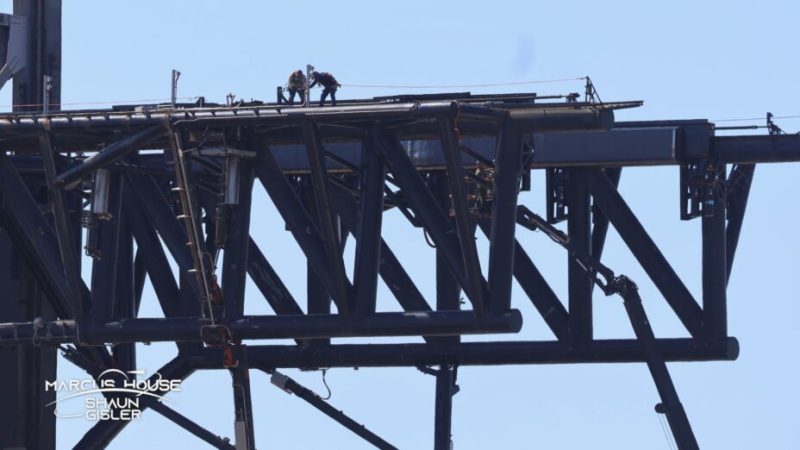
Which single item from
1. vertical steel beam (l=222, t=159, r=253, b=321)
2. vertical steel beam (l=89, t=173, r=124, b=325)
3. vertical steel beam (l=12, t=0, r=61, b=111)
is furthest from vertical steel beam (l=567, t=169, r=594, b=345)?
vertical steel beam (l=12, t=0, r=61, b=111)

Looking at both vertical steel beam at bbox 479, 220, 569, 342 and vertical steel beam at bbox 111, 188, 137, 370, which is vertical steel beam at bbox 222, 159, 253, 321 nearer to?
vertical steel beam at bbox 111, 188, 137, 370

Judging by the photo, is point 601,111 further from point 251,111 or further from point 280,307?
point 280,307

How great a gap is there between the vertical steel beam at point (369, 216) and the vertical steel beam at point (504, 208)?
2207 mm

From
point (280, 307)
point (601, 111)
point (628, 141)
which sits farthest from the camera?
point (280, 307)

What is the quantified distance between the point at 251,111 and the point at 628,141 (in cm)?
817

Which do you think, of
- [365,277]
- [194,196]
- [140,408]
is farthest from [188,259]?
[140,408]

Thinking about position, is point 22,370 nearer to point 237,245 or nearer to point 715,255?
point 237,245

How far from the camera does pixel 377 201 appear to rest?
40375mm

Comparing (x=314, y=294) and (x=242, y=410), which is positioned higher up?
(x=314, y=294)

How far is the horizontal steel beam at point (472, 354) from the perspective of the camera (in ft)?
149

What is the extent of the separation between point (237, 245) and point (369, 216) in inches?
117

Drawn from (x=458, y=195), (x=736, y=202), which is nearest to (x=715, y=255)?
(x=736, y=202)

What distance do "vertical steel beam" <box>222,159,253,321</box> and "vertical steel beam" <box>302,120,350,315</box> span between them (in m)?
1.80

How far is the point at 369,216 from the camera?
132ft
